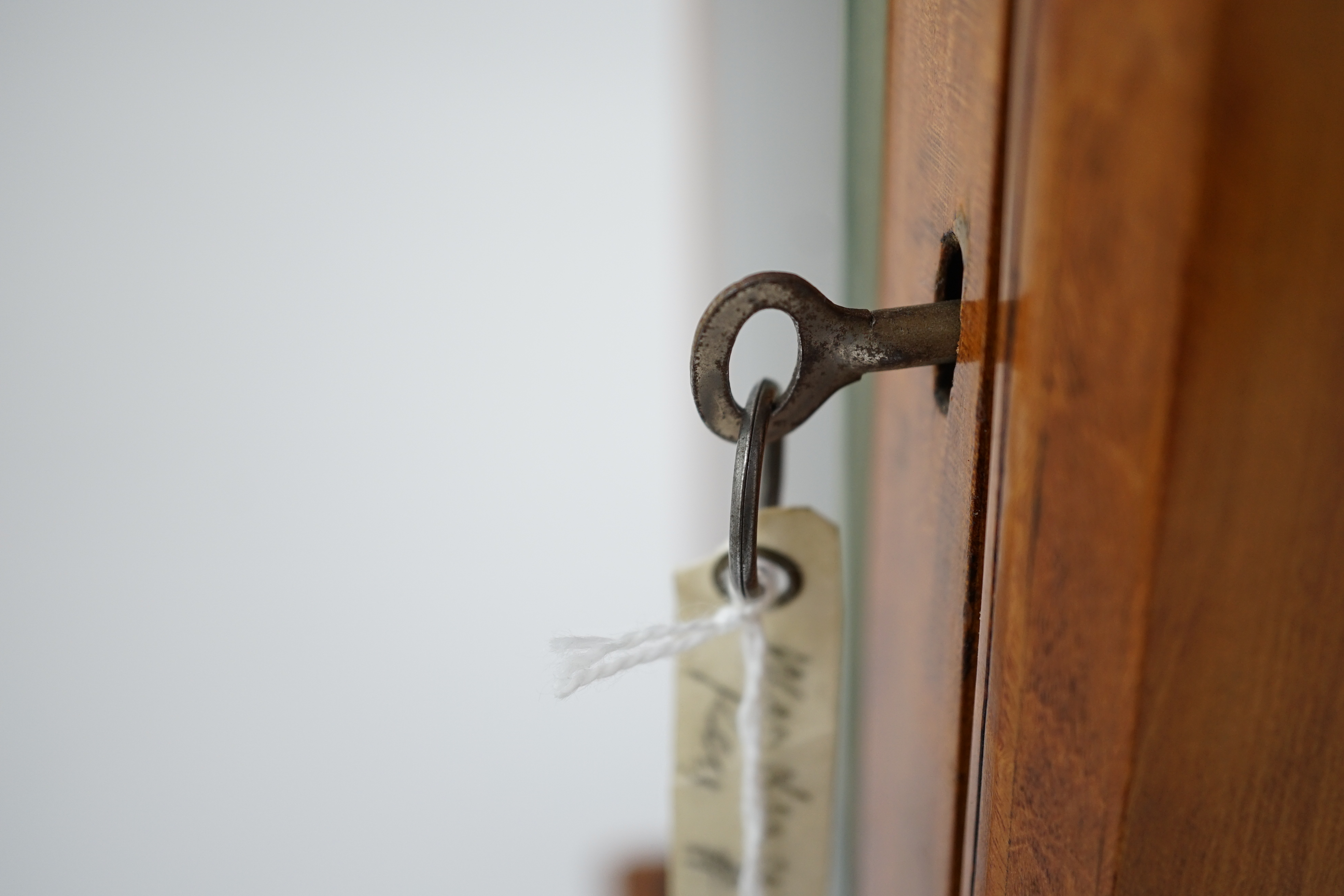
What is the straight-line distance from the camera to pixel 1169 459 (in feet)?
0.63

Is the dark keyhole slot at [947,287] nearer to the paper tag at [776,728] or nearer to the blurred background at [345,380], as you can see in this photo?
the paper tag at [776,728]

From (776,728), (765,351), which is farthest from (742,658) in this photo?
(765,351)

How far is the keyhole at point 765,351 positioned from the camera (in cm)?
46

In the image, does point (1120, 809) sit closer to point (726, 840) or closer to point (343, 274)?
point (726, 840)

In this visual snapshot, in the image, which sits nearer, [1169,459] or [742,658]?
[1169,459]

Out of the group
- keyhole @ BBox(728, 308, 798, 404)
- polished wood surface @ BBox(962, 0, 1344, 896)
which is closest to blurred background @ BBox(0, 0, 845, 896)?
keyhole @ BBox(728, 308, 798, 404)

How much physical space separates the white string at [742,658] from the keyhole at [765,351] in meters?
0.16

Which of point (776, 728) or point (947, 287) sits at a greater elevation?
point (947, 287)

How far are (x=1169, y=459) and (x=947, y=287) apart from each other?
0.28ft

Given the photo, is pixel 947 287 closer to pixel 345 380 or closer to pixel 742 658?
pixel 742 658

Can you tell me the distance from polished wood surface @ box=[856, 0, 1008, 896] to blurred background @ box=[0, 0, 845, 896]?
11 cm

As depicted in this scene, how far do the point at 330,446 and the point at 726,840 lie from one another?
24cm

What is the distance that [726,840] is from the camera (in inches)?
15.5

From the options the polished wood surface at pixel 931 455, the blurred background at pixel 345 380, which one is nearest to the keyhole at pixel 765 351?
the blurred background at pixel 345 380
